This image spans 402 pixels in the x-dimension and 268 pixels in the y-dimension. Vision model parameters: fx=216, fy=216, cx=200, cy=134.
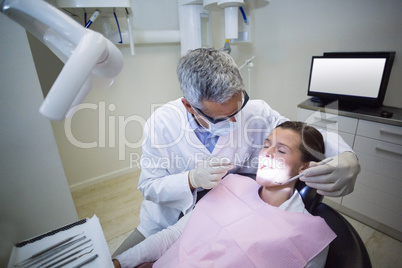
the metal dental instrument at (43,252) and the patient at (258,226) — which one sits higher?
the metal dental instrument at (43,252)

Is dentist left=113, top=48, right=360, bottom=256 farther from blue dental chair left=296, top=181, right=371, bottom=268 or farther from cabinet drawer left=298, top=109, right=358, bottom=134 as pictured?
cabinet drawer left=298, top=109, right=358, bottom=134

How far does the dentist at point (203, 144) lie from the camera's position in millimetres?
937

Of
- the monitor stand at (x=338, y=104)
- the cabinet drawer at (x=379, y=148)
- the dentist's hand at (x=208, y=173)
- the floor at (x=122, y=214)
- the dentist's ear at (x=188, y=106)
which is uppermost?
Answer: the dentist's ear at (x=188, y=106)

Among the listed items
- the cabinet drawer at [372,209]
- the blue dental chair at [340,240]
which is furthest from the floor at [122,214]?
the blue dental chair at [340,240]

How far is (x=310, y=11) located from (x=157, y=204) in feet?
7.35

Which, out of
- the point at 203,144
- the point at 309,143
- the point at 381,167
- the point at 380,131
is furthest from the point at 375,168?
the point at 203,144

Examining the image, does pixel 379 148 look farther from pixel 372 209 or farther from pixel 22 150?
pixel 22 150

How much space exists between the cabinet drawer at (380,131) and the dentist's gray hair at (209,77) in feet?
4.28

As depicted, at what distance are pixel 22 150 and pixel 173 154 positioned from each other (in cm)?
66

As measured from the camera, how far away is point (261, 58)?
2.62 meters

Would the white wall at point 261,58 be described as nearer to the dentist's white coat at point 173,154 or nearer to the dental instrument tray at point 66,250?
the dentist's white coat at point 173,154

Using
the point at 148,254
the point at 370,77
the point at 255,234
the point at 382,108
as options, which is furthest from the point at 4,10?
the point at 382,108

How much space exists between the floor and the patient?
1136 mm

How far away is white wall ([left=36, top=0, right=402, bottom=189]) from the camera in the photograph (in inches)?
A: 72.4
